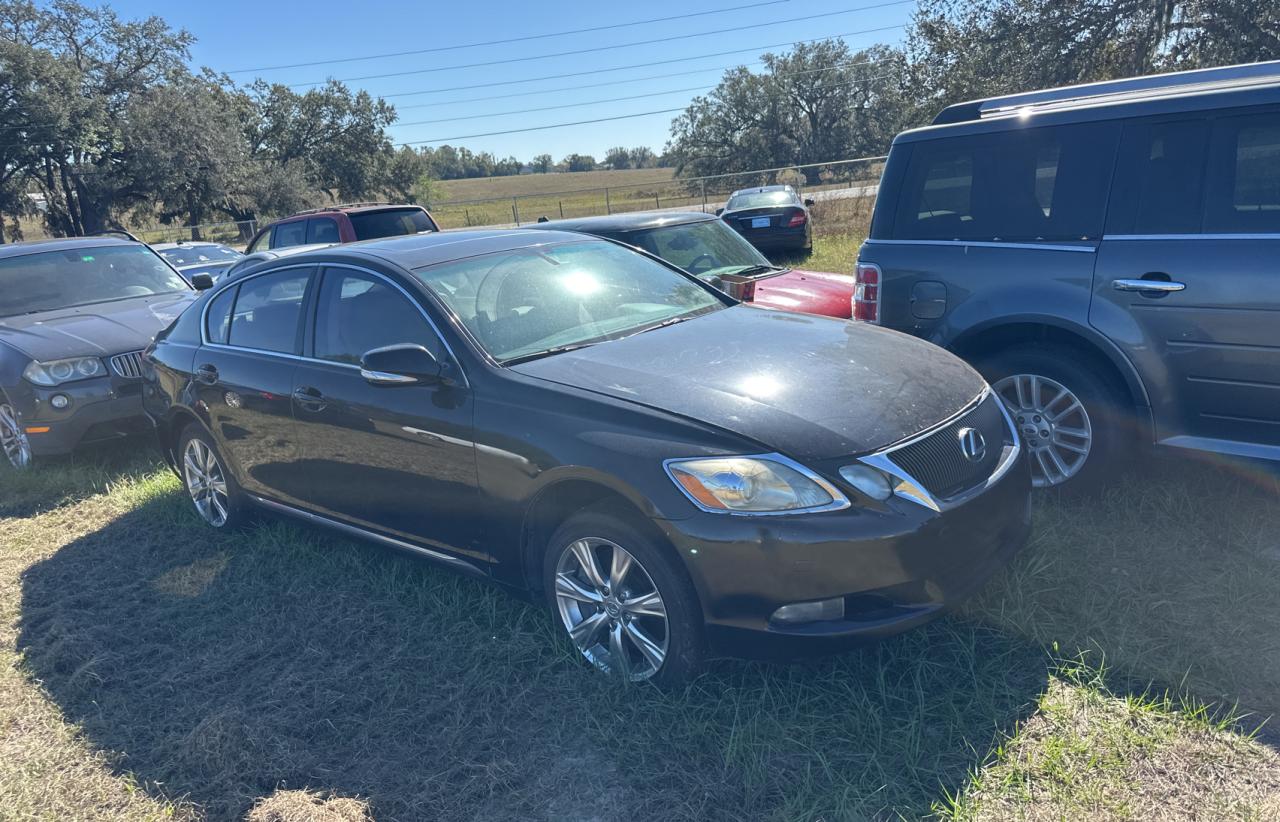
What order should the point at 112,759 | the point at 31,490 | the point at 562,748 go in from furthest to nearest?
the point at 31,490 → the point at 112,759 → the point at 562,748

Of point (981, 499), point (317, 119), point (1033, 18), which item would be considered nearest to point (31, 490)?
point (981, 499)

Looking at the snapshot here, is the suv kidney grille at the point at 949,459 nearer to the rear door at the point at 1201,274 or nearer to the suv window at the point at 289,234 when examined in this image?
the rear door at the point at 1201,274

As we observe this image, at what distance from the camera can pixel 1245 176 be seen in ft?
12.7

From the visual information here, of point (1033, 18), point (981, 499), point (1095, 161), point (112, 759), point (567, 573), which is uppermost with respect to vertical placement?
point (1033, 18)

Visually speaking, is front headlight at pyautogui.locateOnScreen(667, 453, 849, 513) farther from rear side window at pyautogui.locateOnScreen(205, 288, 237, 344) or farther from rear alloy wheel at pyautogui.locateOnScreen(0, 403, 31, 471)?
rear alloy wheel at pyautogui.locateOnScreen(0, 403, 31, 471)

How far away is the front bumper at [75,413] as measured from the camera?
6.44 metres

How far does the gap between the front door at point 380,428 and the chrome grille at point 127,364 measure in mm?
3188

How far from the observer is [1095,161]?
4246mm

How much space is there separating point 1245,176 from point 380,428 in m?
3.99

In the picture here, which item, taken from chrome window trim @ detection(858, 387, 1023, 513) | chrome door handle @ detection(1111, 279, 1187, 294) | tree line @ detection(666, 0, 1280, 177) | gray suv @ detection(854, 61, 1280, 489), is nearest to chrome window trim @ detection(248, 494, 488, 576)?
chrome window trim @ detection(858, 387, 1023, 513)

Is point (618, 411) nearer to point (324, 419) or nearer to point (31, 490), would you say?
point (324, 419)

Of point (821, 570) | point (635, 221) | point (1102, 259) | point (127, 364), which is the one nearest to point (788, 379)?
point (821, 570)

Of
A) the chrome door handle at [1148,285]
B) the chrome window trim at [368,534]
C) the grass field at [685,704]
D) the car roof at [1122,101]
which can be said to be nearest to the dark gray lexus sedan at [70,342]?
the chrome window trim at [368,534]

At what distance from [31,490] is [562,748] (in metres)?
5.64
